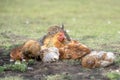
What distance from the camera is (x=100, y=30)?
1628 cm

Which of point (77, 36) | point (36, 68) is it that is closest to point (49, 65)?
point (36, 68)

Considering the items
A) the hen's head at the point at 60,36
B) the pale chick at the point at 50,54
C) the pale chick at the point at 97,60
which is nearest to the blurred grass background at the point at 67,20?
the hen's head at the point at 60,36

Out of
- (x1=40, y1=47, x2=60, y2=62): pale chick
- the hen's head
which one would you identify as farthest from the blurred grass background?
(x1=40, y1=47, x2=60, y2=62): pale chick

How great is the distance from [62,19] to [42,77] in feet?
37.4

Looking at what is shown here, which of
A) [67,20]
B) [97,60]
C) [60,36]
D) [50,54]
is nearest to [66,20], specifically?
[67,20]

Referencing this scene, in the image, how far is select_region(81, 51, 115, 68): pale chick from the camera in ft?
30.3

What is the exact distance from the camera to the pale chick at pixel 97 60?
30.3 feet

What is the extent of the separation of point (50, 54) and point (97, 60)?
114 cm

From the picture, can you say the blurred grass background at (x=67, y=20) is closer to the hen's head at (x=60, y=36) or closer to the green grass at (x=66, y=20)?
the green grass at (x=66, y=20)

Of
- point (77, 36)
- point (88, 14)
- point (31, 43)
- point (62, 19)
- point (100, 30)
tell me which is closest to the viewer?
point (31, 43)

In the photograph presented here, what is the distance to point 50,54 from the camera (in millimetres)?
9781

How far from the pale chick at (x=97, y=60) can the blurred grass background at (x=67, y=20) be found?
1845mm

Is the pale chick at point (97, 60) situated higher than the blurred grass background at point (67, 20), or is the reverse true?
the blurred grass background at point (67, 20)

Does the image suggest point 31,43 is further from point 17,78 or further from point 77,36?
point 77,36
